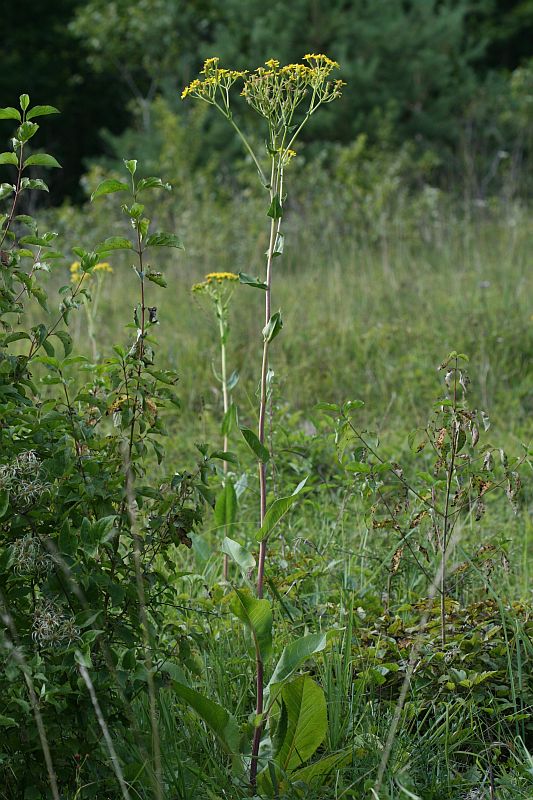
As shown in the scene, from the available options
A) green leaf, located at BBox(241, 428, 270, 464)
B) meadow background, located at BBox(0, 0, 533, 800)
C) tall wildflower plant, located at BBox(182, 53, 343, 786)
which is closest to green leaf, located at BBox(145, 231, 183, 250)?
tall wildflower plant, located at BBox(182, 53, 343, 786)

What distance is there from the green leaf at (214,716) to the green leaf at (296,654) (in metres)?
0.10

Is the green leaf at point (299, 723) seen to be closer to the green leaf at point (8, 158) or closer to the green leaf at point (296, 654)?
the green leaf at point (296, 654)

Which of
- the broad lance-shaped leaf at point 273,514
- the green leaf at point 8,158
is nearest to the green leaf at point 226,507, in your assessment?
the broad lance-shaped leaf at point 273,514

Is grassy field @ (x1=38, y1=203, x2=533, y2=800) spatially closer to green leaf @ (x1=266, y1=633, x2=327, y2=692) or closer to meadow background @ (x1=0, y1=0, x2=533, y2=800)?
meadow background @ (x1=0, y1=0, x2=533, y2=800)

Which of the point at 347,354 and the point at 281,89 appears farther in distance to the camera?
the point at 347,354

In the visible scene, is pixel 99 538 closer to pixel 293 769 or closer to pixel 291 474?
pixel 293 769

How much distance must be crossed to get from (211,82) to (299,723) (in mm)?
1341

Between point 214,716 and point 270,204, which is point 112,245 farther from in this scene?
point 214,716

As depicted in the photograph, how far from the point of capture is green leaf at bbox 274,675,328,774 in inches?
73.1

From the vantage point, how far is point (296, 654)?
1.83m

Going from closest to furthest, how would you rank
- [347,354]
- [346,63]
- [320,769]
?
[320,769], [347,354], [346,63]

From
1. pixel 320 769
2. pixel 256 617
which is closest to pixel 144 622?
pixel 256 617

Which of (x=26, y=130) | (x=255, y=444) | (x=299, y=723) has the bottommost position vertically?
(x=299, y=723)

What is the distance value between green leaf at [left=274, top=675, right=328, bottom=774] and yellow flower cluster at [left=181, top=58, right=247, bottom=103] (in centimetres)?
124
